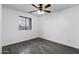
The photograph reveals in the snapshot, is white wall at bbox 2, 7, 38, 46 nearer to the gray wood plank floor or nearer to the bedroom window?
the bedroom window

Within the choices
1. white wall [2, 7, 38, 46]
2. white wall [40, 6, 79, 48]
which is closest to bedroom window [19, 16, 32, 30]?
white wall [2, 7, 38, 46]

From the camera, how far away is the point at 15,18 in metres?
4.14

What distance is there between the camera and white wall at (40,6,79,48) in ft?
11.1

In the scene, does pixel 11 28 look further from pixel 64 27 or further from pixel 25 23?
pixel 64 27

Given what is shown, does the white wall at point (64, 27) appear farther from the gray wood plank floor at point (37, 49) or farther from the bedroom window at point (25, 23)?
the bedroom window at point (25, 23)

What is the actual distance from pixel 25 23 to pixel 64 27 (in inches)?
111

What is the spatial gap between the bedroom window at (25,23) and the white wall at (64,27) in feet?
4.28

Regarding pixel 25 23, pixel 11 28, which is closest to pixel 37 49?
pixel 11 28

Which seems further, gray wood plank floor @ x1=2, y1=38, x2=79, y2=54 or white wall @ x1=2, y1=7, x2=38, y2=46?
white wall @ x1=2, y1=7, x2=38, y2=46

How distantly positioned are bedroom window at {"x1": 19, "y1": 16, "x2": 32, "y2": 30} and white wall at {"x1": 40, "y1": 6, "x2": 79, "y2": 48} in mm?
1305

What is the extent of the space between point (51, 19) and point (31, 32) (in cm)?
189
